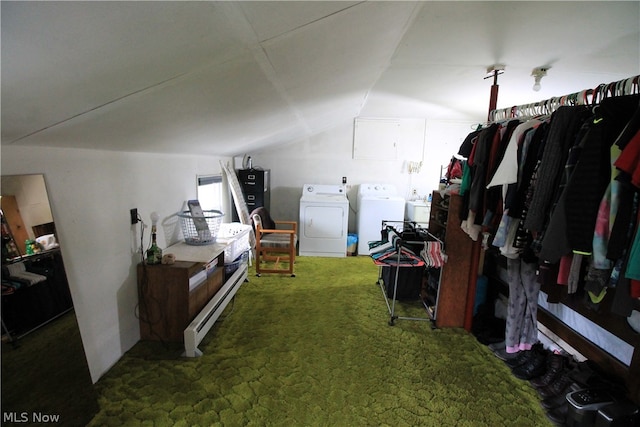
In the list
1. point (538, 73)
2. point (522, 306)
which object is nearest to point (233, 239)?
point (522, 306)

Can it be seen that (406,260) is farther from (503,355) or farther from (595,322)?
(595,322)

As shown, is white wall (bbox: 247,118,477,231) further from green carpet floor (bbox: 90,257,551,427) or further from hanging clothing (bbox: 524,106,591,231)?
hanging clothing (bbox: 524,106,591,231)

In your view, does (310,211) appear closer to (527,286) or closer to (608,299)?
(527,286)

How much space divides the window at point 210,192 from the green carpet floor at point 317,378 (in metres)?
1.44

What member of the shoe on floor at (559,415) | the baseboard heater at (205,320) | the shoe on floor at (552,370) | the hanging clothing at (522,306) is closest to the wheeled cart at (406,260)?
the hanging clothing at (522,306)

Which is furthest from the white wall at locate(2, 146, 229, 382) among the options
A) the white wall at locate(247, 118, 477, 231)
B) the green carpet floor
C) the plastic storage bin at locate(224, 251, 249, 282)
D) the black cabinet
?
the white wall at locate(247, 118, 477, 231)

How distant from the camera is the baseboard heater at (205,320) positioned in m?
1.99

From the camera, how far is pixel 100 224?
1.76 meters

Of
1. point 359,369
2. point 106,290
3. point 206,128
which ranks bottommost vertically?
point 359,369

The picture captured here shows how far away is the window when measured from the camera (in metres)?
3.26

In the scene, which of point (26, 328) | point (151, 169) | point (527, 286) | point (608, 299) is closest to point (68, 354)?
point (26, 328)

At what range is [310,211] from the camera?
13.8 feet

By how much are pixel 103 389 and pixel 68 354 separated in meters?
0.40

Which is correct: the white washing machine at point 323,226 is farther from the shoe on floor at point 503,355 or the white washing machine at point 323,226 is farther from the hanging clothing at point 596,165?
the hanging clothing at point 596,165
